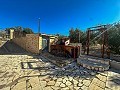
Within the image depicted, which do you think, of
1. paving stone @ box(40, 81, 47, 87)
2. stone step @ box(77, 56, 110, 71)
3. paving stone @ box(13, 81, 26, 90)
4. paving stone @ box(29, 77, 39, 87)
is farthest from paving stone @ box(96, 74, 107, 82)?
paving stone @ box(13, 81, 26, 90)

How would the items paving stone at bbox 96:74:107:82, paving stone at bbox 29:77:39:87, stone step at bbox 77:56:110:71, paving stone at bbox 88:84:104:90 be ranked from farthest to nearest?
stone step at bbox 77:56:110:71, paving stone at bbox 96:74:107:82, paving stone at bbox 29:77:39:87, paving stone at bbox 88:84:104:90

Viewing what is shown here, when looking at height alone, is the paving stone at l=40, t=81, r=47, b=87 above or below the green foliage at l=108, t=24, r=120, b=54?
below

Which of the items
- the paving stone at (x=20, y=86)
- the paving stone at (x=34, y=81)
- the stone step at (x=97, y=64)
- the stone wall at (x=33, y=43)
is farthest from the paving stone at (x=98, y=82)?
the stone wall at (x=33, y=43)

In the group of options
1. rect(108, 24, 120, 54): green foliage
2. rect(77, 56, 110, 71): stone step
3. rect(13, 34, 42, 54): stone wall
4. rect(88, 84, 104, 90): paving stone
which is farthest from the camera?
rect(13, 34, 42, 54): stone wall

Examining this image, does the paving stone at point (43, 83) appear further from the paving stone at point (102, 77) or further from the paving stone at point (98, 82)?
the paving stone at point (102, 77)

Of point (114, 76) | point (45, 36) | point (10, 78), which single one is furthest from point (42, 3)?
point (114, 76)

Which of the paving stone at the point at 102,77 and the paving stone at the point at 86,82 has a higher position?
the paving stone at the point at 102,77

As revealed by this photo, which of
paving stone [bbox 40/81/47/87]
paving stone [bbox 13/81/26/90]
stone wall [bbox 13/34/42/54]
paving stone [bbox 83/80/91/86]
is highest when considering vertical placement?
stone wall [bbox 13/34/42/54]

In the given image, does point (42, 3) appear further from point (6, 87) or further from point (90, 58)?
point (6, 87)

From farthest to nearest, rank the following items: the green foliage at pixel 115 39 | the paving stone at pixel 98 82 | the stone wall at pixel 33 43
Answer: the stone wall at pixel 33 43
the green foliage at pixel 115 39
the paving stone at pixel 98 82

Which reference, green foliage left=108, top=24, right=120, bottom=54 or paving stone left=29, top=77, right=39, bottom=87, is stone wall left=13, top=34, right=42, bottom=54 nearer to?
paving stone left=29, top=77, right=39, bottom=87

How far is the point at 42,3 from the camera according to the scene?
590 inches

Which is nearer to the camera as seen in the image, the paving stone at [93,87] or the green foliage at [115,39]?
the paving stone at [93,87]

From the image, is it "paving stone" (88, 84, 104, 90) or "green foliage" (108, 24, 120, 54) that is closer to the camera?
"paving stone" (88, 84, 104, 90)
